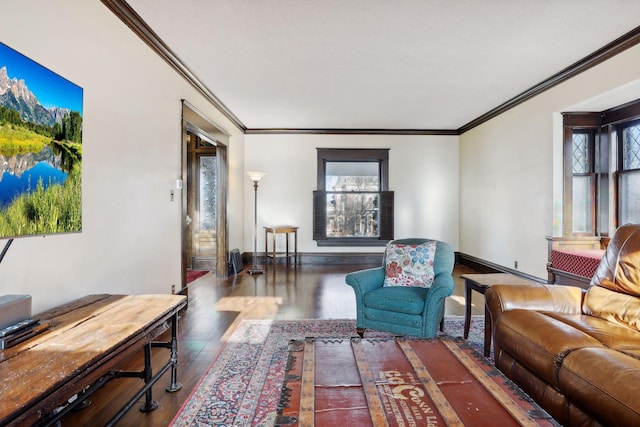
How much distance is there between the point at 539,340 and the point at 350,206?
16.9ft

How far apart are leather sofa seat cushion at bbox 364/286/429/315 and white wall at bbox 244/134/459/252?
13.3 ft

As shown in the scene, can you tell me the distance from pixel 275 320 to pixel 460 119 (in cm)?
488

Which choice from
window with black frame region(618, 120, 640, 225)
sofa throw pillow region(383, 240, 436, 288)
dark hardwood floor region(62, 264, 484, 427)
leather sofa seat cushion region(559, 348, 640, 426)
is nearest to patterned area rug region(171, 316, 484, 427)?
dark hardwood floor region(62, 264, 484, 427)

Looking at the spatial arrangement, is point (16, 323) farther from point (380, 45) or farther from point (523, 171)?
point (523, 171)

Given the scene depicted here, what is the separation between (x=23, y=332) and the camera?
55.4 inches

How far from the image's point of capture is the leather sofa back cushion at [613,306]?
2.03m

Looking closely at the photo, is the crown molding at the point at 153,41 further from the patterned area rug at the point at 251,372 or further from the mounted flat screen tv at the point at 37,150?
the patterned area rug at the point at 251,372

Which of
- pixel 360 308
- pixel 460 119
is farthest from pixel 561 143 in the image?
pixel 360 308

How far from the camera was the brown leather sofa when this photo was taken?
1396 millimetres

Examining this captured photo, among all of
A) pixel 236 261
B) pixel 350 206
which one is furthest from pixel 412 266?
pixel 350 206

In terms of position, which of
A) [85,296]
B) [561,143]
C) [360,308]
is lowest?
[360,308]

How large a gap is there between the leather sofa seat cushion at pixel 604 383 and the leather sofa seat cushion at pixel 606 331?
0.23m

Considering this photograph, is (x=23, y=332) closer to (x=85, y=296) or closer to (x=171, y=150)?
(x=85, y=296)

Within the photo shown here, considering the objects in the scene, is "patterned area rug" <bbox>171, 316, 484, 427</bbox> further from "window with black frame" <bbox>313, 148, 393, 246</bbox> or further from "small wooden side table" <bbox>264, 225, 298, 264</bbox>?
"window with black frame" <bbox>313, 148, 393, 246</bbox>
